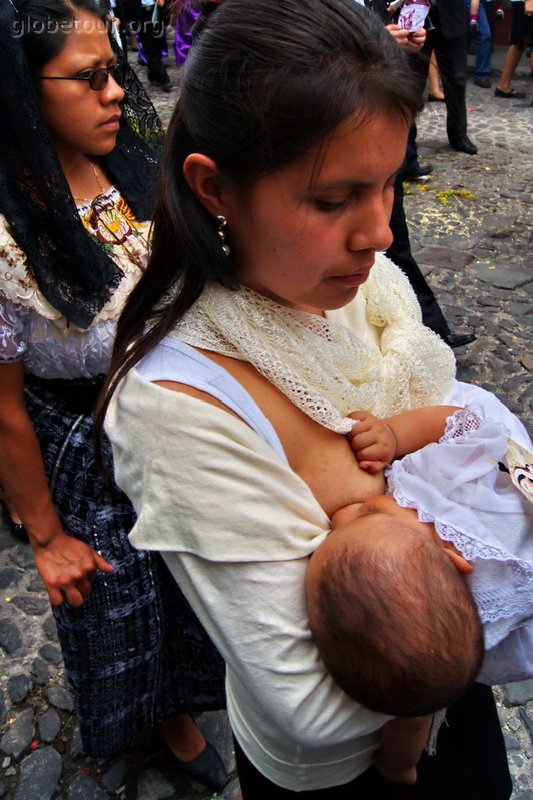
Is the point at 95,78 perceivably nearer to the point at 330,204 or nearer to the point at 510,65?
the point at 330,204

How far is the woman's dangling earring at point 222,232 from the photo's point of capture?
46.9 inches

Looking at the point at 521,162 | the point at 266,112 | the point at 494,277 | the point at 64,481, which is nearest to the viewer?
the point at 266,112

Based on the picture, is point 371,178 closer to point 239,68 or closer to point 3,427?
point 239,68

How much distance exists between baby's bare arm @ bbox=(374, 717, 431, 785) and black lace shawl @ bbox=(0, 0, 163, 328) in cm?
112

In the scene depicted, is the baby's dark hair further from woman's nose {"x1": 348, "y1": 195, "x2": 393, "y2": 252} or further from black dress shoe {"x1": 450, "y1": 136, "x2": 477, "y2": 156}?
black dress shoe {"x1": 450, "y1": 136, "x2": 477, "y2": 156}

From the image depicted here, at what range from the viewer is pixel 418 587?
1.14m

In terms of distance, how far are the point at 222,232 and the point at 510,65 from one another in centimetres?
999

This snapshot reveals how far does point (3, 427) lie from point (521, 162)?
720 cm

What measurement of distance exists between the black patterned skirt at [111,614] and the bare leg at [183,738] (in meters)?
0.30

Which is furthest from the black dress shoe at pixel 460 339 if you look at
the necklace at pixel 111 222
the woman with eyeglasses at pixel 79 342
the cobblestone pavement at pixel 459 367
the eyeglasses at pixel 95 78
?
the eyeglasses at pixel 95 78

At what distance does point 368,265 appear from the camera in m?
1.19

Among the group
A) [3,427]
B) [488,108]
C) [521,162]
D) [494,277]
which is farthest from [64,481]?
[488,108]

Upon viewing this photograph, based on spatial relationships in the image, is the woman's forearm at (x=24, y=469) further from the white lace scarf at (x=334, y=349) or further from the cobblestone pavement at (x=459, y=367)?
the cobblestone pavement at (x=459, y=367)

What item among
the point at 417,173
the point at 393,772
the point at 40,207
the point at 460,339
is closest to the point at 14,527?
the point at 40,207
